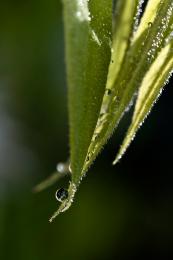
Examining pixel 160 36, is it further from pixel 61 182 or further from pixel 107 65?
pixel 61 182

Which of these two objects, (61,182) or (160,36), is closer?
(160,36)

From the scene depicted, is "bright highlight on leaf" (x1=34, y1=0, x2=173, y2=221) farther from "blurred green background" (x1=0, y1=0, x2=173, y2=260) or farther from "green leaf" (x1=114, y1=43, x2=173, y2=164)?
"blurred green background" (x1=0, y1=0, x2=173, y2=260)

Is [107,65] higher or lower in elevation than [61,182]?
higher

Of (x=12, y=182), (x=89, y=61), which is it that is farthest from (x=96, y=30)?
(x=12, y=182)

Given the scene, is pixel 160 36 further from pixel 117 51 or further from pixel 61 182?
pixel 61 182

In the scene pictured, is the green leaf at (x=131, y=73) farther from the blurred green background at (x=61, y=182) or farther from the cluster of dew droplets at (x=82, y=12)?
the blurred green background at (x=61, y=182)

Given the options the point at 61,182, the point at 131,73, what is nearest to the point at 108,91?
the point at 131,73

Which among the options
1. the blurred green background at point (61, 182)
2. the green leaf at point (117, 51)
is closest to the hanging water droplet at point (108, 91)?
the green leaf at point (117, 51)
